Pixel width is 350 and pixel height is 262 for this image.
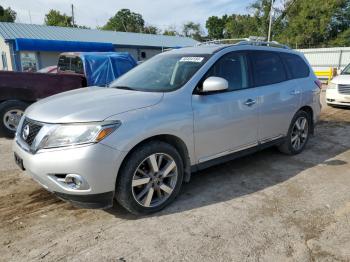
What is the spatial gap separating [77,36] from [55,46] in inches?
208

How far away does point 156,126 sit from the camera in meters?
3.33

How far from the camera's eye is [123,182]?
3.22 metres

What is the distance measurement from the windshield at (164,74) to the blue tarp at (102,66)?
11.4 feet

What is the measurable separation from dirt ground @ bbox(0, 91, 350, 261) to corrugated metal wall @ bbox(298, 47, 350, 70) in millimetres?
22047

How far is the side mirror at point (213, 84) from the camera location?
12.1ft

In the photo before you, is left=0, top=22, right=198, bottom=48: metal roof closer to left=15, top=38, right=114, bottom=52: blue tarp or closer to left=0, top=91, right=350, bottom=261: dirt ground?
left=15, top=38, right=114, bottom=52: blue tarp

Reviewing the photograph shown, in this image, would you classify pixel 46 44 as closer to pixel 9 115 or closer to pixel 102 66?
pixel 102 66

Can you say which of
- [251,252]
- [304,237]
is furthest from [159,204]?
[304,237]

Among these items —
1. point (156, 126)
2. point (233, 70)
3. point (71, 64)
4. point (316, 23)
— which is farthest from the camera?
point (316, 23)

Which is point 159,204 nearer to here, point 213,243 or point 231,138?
point 213,243

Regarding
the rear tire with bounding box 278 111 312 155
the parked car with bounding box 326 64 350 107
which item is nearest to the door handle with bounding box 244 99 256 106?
the rear tire with bounding box 278 111 312 155

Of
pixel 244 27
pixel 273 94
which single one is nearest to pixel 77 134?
pixel 273 94

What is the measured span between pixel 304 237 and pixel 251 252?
1.95ft

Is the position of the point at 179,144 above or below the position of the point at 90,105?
below
